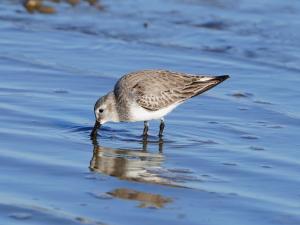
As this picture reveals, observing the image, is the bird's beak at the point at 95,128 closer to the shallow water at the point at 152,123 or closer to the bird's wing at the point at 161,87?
the shallow water at the point at 152,123

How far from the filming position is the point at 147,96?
30.7 feet

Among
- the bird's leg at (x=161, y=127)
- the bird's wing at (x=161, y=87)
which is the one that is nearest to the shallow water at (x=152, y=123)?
the bird's leg at (x=161, y=127)

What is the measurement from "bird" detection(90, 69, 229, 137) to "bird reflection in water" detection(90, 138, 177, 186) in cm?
44

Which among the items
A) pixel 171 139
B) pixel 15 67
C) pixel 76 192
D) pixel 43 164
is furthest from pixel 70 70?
pixel 76 192

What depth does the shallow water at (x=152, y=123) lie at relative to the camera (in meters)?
6.93

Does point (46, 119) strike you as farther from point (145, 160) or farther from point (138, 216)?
point (138, 216)

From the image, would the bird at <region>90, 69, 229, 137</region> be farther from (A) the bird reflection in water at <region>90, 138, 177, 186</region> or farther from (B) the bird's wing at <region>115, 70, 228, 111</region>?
(A) the bird reflection in water at <region>90, 138, 177, 186</region>

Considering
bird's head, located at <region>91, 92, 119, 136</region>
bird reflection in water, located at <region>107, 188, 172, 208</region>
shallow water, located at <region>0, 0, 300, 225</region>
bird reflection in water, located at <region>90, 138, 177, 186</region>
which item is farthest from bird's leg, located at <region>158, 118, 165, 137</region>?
bird reflection in water, located at <region>107, 188, 172, 208</region>

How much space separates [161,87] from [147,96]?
0.70 feet

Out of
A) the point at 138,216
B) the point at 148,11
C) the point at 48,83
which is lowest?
the point at 138,216

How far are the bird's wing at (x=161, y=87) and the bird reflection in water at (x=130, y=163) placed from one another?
61cm

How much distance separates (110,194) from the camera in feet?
23.4

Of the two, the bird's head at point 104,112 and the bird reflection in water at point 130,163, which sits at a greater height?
the bird's head at point 104,112

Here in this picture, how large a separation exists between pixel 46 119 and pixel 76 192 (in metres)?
2.35
